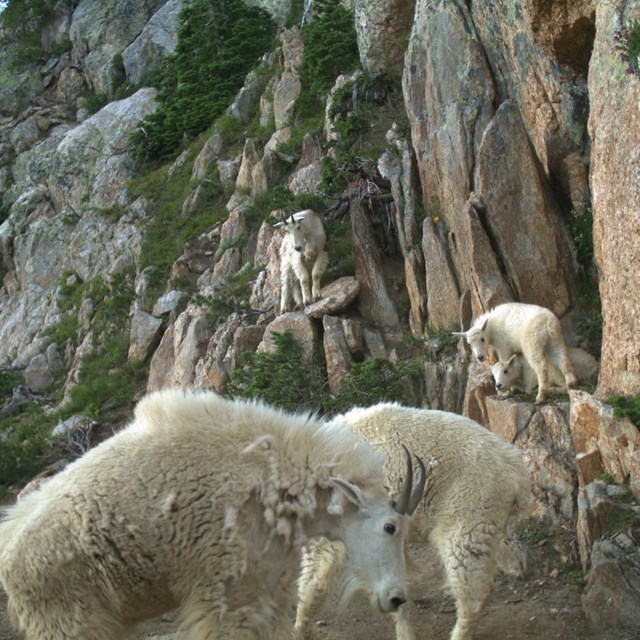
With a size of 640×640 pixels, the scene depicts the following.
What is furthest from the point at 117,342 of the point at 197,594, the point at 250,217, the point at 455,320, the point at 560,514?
the point at 197,594

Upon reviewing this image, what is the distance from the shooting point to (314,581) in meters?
6.86

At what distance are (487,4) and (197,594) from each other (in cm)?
1135

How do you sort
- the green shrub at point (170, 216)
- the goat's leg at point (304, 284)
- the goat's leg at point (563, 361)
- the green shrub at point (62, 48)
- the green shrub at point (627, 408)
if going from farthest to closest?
the green shrub at point (62, 48) → the green shrub at point (170, 216) → the goat's leg at point (304, 284) → the goat's leg at point (563, 361) → the green shrub at point (627, 408)

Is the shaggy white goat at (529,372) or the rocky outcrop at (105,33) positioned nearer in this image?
the shaggy white goat at (529,372)

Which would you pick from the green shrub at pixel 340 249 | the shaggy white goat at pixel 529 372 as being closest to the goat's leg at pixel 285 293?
the green shrub at pixel 340 249

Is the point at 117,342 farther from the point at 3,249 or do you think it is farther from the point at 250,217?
the point at 3,249

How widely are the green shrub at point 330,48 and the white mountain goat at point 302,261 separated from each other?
739cm

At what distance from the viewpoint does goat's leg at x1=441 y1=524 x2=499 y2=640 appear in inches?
270

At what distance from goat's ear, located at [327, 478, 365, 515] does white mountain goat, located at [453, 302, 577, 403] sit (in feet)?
19.1

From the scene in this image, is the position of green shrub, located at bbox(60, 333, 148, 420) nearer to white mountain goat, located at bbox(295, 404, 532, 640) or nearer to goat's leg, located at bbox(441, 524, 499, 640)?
white mountain goat, located at bbox(295, 404, 532, 640)

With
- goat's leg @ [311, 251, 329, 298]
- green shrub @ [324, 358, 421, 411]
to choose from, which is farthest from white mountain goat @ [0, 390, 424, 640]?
goat's leg @ [311, 251, 329, 298]

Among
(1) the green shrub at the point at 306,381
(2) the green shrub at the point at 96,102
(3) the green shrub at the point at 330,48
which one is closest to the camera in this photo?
(1) the green shrub at the point at 306,381

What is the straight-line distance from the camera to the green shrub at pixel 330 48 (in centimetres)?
2170

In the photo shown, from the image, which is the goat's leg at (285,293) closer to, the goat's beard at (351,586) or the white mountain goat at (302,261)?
the white mountain goat at (302,261)
